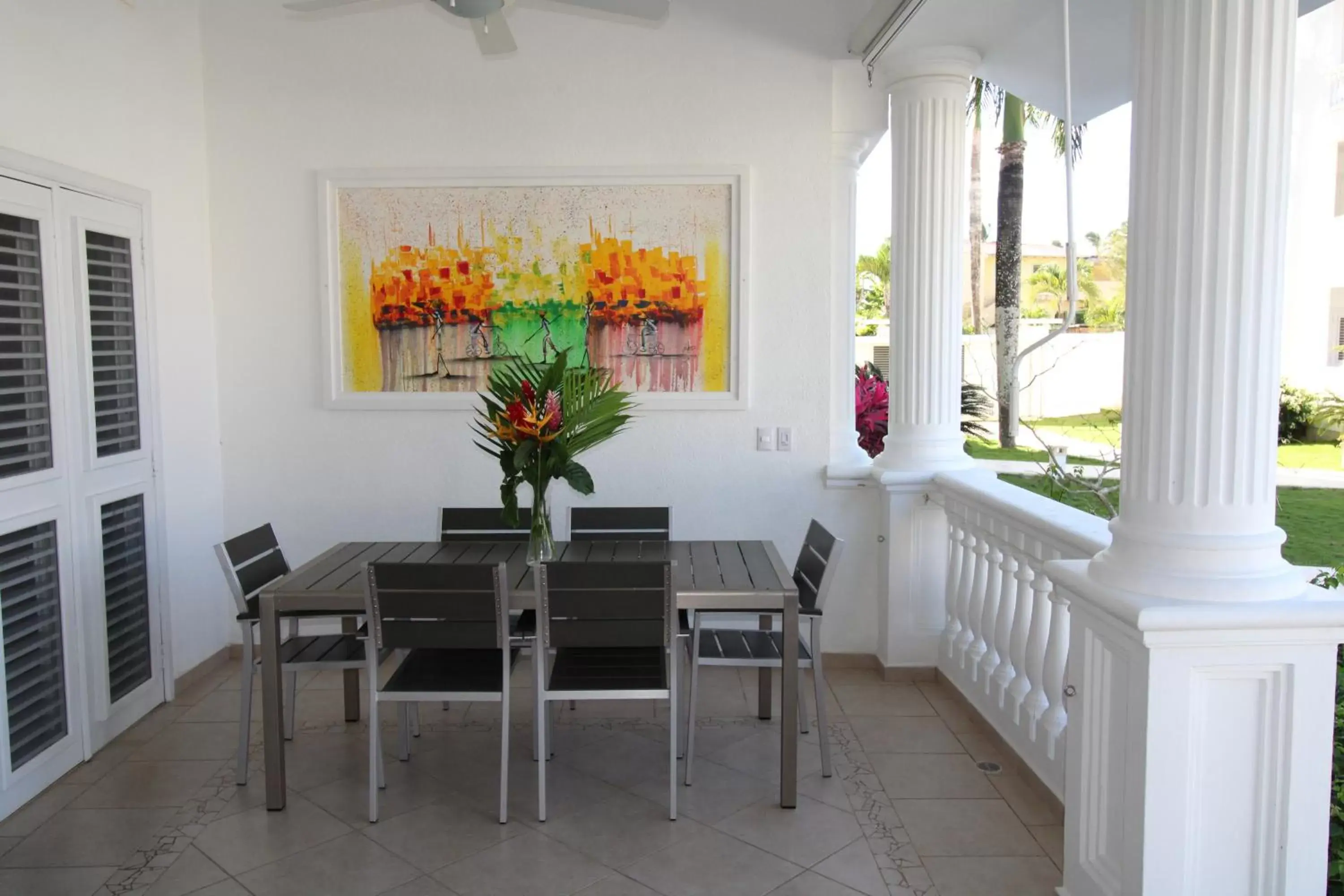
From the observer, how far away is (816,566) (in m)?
3.55

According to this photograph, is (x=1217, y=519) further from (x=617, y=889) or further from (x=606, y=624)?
(x=617, y=889)

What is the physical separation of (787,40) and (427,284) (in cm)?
204

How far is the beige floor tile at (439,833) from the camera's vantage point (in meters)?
2.84

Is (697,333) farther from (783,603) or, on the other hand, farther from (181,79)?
(181,79)

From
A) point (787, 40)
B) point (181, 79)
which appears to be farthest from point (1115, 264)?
point (181, 79)

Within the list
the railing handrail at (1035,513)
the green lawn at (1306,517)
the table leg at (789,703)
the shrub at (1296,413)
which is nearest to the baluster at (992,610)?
the railing handrail at (1035,513)

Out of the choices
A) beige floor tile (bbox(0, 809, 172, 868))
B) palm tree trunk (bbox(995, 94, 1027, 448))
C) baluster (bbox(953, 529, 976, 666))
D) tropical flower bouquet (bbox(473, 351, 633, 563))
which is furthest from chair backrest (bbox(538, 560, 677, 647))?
palm tree trunk (bbox(995, 94, 1027, 448))

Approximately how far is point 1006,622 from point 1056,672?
438 mm

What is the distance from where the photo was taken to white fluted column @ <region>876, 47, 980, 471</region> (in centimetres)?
422

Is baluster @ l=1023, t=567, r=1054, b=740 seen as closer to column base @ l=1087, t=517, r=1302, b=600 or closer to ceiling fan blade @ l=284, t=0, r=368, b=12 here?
column base @ l=1087, t=517, r=1302, b=600

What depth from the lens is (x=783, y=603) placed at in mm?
3088

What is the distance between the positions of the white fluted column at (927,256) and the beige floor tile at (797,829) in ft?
5.79

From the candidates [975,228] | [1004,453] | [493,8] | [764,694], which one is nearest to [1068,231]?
[493,8]

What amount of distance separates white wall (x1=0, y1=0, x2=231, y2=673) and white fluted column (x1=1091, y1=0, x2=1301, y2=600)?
3386 millimetres
